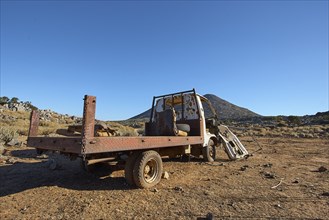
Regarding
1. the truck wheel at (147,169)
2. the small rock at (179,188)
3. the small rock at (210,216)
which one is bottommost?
the small rock at (210,216)

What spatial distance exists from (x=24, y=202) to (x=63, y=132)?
223 cm

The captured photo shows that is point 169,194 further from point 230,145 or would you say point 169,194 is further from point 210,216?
point 230,145

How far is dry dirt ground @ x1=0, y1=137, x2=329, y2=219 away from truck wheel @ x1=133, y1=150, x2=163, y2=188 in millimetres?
179

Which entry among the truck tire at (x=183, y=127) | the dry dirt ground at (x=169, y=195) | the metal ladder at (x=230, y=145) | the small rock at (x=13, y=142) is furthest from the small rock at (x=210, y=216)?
the small rock at (x=13, y=142)

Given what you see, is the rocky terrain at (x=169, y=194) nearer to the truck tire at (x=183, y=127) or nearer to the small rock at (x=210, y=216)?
the small rock at (x=210, y=216)

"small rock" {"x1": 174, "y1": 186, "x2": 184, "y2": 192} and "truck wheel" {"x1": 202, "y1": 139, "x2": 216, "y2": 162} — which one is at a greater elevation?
"truck wheel" {"x1": 202, "y1": 139, "x2": 216, "y2": 162}

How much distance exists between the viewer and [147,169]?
5664 mm

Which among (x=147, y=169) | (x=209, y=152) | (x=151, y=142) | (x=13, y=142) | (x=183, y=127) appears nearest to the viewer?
(x=151, y=142)

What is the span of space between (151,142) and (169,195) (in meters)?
1.08

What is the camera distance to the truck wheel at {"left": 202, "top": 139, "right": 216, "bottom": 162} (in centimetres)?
876

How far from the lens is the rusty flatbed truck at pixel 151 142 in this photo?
13.7 ft

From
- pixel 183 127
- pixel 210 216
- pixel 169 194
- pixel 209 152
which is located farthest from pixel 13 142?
pixel 210 216

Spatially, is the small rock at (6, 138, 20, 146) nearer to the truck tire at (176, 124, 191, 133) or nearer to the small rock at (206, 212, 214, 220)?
the truck tire at (176, 124, 191, 133)

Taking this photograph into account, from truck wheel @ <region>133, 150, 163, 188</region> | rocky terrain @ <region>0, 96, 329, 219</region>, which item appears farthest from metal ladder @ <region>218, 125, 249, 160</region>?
truck wheel @ <region>133, 150, 163, 188</region>
